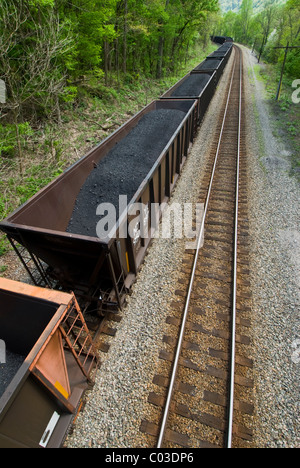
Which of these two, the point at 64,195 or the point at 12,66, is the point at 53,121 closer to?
the point at 12,66

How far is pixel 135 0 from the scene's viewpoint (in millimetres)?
14875

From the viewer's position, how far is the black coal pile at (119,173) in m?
5.35

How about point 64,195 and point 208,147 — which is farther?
point 208,147

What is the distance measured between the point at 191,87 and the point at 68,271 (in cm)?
1351

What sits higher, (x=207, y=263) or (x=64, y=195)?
(x=64, y=195)

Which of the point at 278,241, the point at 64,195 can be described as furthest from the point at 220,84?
the point at 64,195

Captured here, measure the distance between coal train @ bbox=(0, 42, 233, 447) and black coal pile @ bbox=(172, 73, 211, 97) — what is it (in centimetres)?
684

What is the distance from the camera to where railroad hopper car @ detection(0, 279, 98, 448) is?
253 cm

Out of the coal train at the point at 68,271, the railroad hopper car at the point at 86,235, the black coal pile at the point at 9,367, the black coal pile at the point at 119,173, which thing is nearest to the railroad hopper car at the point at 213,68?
the black coal pile at the point at 119,173

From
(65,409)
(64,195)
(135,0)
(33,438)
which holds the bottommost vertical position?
(65,409)

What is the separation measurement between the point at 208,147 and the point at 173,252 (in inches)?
294

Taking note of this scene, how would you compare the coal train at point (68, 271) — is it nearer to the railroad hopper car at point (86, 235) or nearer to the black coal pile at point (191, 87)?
the railroad hopper car at point (86, 235)

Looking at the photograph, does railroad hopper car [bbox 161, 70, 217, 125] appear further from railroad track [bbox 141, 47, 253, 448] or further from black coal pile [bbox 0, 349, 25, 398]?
black coal pile [bbox 0, 349, 25, 398]
